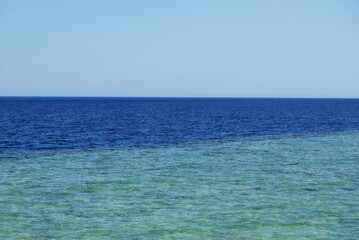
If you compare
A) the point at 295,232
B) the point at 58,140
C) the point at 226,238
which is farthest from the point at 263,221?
the point at 58,140

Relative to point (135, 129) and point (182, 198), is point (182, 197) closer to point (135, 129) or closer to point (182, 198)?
point (182, 198)

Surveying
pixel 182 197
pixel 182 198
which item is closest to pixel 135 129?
pixel 182 197

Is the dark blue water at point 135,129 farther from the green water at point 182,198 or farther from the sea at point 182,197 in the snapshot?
the green water at point 182,198

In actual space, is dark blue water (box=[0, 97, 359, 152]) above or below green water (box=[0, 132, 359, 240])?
below

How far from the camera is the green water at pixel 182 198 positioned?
7.88 metres

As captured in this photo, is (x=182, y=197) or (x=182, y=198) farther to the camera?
(x=182, y=197)

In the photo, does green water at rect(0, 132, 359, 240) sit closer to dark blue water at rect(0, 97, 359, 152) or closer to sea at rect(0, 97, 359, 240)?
sea at rect(0, 97, 359, 240)

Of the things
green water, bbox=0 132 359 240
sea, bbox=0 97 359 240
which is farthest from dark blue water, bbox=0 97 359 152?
green water, bbox=0 132 359 240

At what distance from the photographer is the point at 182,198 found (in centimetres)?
1048

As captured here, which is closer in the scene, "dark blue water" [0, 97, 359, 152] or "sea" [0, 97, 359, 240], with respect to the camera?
"sea" [0, 97, 359, 240]

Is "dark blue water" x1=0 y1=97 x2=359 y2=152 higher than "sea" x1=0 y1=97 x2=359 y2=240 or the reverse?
the reverse

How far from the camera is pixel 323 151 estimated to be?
2066 centimetres

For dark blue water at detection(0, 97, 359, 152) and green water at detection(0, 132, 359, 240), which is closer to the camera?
green water at detection(0, 132, 359, 240)

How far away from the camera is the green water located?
7.88m
